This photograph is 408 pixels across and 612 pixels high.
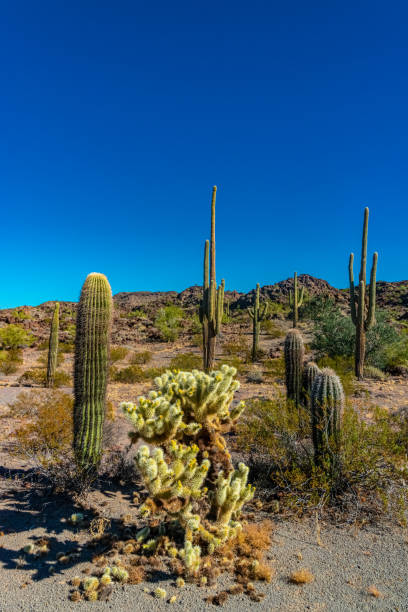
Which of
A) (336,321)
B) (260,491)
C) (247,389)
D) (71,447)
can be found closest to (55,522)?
(71,447)

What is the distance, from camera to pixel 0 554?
3.93m

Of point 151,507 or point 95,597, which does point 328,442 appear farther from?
point 95,597

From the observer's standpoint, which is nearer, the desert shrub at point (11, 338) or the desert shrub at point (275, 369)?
the desert shrub at point (275, 369)

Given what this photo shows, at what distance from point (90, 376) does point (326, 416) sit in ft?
10.8

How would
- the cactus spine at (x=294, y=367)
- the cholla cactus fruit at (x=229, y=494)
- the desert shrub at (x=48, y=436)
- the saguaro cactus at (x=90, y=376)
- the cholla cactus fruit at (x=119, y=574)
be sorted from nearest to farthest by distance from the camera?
the cholla cactus fruit at (x=119, y=574), the cholla cactus fruit at (x=229, y=494), the saguaro cactus at (x=90, y=376), the desert shrub at (x=48, y=436), the cactus spine at (x=294, y=367)

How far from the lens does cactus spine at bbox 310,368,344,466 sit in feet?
17.1

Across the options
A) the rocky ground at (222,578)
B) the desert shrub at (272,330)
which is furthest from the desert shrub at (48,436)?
the desert shrub at (272,330)

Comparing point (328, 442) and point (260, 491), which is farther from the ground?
point (328, 442)

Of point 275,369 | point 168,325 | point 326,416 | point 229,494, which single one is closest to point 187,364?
point 275,369

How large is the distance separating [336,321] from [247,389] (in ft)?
25.9

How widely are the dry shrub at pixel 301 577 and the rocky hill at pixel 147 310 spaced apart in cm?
2548

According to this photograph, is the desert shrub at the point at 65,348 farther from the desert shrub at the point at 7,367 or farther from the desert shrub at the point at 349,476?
the desert shrub at the point at 349,476

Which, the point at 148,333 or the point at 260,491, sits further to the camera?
the point at 148,333

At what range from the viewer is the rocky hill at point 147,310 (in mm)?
31531
